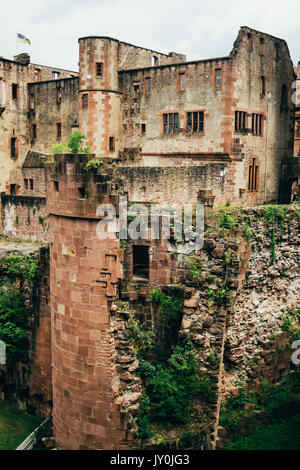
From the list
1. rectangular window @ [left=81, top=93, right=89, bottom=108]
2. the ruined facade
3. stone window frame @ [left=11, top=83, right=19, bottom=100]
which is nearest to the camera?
the ruined facade

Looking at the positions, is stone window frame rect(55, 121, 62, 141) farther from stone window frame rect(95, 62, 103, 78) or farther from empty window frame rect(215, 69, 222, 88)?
empty window frame rect(215, 69, 222, 88)

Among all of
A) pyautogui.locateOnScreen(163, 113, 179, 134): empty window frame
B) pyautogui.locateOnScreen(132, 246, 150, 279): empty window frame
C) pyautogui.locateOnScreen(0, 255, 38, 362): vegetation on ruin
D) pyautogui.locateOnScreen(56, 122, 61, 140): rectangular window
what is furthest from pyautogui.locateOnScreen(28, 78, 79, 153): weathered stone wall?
pyautogui.locateOnScreen(132, 246, 150, 279): empty window frame

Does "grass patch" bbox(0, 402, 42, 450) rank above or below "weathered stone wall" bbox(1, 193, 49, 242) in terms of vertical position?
below

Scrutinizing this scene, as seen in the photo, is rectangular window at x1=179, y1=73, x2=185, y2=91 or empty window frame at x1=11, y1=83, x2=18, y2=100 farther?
empty window frame at x1=11, y1=83, x2=18, y2=100

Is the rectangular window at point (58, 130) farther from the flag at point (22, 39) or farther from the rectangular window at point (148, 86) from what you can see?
the rectangular window at point (148, 86)

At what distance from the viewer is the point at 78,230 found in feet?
39.0

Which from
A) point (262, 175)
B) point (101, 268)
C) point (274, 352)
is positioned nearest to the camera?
point (101, 268)

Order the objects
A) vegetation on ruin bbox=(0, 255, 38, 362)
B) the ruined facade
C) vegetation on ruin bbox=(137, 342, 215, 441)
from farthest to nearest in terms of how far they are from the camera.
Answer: vegetation on ruin bbox=(0, 255, 38, 362)
vegetation on ruin bbox=(137, 342, 215, 441)
the ruined facade

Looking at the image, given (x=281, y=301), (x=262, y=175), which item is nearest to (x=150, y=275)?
(x=281, y=301)

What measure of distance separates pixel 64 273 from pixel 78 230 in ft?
3.93

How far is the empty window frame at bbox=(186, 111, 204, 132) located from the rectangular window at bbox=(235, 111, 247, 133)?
193cm

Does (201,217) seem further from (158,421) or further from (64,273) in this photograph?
(158,421)

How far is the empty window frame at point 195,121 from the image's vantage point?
92.9 feet

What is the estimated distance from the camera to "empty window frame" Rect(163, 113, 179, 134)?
29594 mm
